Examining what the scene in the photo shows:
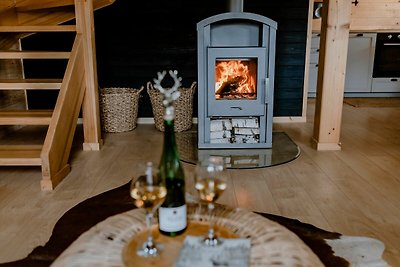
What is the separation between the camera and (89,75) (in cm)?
313

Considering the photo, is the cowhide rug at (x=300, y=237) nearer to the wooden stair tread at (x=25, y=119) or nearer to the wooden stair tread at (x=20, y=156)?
the wooden stair tread at (x=20, y=156)

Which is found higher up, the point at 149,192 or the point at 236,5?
the point at 236,5

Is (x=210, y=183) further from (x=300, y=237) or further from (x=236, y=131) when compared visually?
(x=236, y=131)

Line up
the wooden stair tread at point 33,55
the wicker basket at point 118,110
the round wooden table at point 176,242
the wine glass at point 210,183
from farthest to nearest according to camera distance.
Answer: the wicker basket at point 118,110 < the wooden stair tread at point 33,55 < the wine glass at point 210,183 < the round wooden table at point 176,242

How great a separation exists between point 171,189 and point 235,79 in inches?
85.6

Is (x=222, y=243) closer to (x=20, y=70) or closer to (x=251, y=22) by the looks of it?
(x=251, y=22)

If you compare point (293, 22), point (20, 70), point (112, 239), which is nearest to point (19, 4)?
point (20, 70)

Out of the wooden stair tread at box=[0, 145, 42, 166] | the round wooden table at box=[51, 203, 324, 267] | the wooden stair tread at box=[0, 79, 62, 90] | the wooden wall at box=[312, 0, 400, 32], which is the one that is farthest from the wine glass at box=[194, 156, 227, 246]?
the wooden wall at box=[312, 0, 400, 32]

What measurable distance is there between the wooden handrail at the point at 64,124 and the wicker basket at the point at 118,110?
65 centimetres

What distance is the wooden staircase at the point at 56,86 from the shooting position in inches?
98.3

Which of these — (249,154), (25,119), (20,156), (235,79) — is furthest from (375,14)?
(20,156)

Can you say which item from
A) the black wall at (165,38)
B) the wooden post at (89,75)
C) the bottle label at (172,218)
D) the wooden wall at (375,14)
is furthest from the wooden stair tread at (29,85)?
the wooden wall at (375,14)

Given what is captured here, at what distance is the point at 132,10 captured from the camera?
3.95 meters

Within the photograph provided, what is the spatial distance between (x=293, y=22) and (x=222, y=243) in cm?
347
